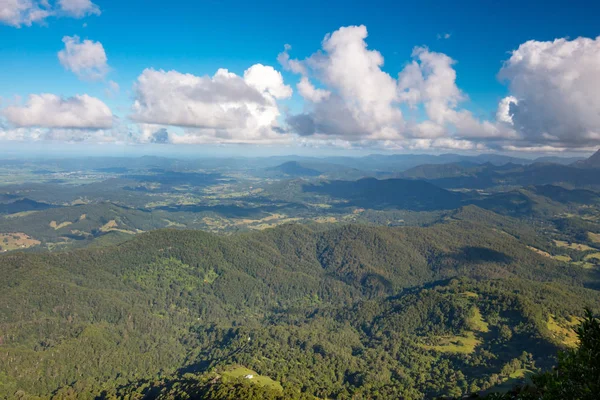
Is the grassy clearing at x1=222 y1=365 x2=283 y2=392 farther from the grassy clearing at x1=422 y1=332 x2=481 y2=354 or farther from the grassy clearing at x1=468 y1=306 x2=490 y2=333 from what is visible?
the grassy clearing at x1=468 y1=306 x2=490 y2=333

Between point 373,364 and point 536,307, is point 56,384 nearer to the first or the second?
point 373,364

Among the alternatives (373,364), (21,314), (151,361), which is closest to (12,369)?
(151,361)

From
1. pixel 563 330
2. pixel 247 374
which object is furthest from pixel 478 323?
pixel 247 374

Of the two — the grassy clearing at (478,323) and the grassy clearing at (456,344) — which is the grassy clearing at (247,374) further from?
the grassy clearing at (478,323)

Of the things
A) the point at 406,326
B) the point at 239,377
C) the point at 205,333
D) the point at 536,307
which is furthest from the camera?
the point at 205,333

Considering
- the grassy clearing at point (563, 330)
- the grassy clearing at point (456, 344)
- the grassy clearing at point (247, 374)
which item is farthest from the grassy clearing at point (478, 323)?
the grassy clearing at point (247, 374)

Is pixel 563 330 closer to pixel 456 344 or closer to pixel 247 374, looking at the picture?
pixel 456 344

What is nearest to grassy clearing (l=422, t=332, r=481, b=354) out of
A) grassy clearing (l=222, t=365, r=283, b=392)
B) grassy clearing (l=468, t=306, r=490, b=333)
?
grassy clearing (l=468, t=306, r=490, b=333)
